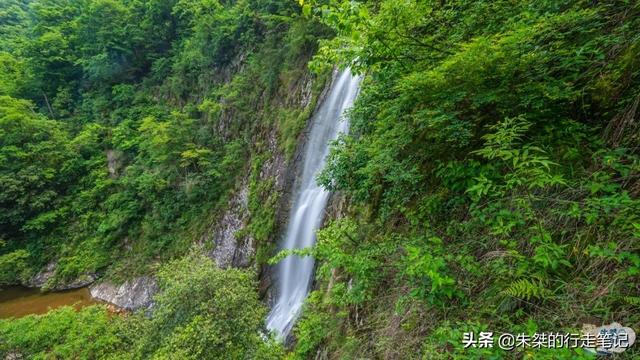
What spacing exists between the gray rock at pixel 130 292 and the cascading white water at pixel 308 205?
5806 mm

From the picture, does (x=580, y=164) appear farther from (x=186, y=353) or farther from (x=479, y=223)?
(x=186, y=353)

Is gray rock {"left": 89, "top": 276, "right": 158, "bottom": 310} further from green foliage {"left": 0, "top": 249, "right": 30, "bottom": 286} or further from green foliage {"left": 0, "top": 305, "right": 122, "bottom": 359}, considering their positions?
green foliage {"left": 0, "top": 305, "right": 122, "bottom": 359}

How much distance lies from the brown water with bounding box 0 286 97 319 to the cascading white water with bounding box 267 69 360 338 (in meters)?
8.80

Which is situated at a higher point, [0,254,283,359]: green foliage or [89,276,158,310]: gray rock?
[0,254,283,359]: green foliage

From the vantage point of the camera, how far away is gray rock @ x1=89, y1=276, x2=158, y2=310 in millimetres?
11421

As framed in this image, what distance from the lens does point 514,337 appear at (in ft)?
6.06

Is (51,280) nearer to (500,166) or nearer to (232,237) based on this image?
(232,237)

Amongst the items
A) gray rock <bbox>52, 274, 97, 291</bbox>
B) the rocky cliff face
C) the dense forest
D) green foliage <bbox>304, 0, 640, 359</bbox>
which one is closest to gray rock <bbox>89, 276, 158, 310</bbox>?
gray rock <bbox>52, 274, 97, 291</bbox>

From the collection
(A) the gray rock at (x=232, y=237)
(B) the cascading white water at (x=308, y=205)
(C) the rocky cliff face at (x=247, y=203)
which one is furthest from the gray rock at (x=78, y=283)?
(B) the cascading white water at (x=308, y=205)

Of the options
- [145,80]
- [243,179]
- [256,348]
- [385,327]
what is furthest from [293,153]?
[145,80]

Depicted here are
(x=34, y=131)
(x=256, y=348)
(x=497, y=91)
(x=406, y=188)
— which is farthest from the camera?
(x=34, y=131)

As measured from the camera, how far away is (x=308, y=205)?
869cm

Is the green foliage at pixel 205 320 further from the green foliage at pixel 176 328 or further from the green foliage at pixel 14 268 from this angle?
the green foliage at pixel 14 268

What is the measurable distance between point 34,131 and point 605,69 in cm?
2108
